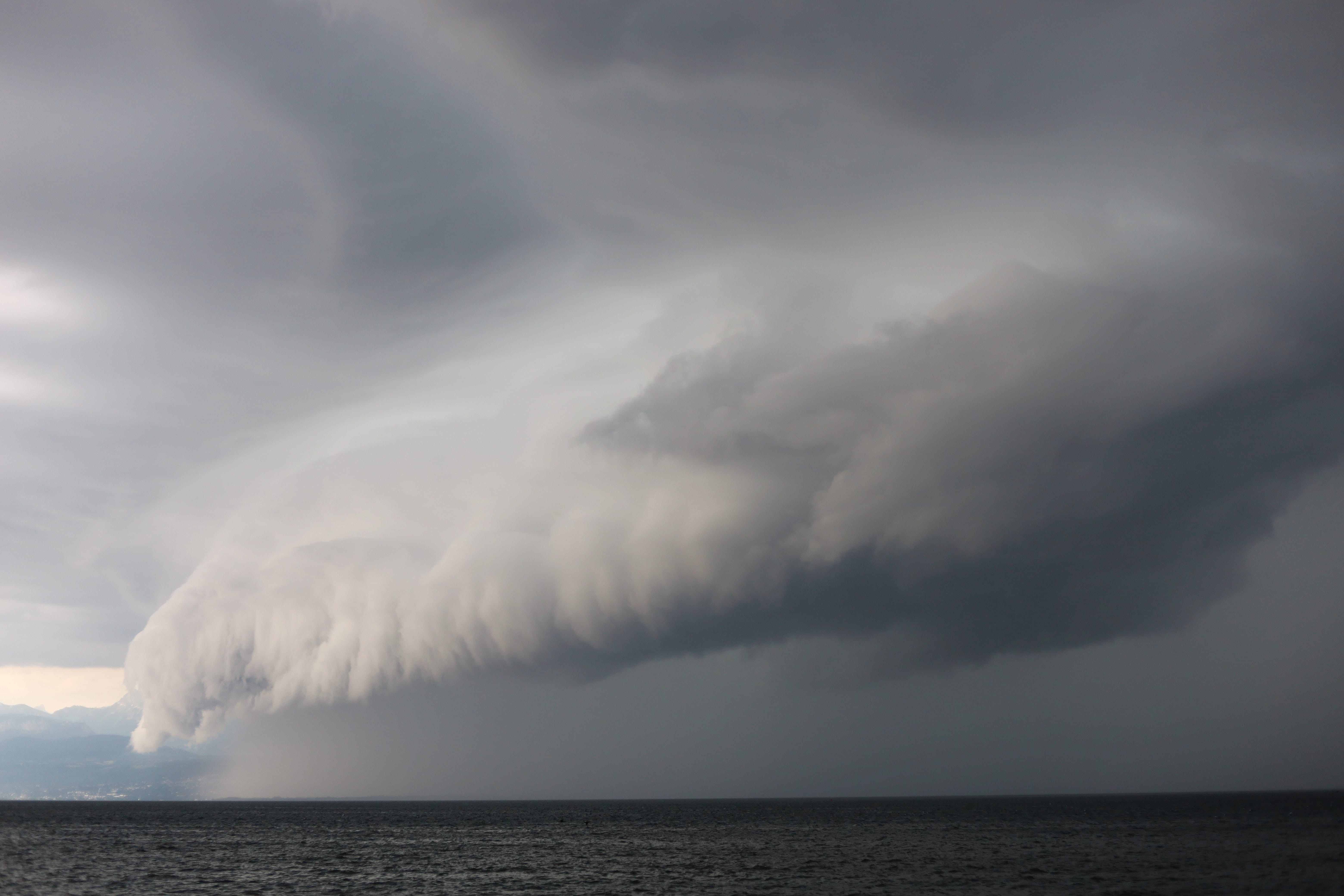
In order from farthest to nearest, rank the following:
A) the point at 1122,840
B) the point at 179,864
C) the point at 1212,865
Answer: the point at 1122,840, the point at 179,864, the point at 1212,865

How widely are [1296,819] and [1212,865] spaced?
369 ft

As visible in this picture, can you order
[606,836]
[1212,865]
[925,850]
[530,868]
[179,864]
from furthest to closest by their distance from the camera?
[606,836] < [925,850] < [179,864] < [530,868] < [1212,865]

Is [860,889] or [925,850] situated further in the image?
[925,850]

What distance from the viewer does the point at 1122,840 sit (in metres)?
142

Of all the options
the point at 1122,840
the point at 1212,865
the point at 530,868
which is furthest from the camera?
the point at 1122,840

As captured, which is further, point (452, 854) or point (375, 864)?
point (452, 854)

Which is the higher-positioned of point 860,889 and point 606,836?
point 860,889

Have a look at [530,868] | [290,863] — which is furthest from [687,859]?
[290,863]

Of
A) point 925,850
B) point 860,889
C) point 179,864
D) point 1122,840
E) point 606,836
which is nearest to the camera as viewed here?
point 860,889

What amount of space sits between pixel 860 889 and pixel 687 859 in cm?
4298

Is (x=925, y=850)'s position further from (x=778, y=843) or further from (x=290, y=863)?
(x=290, y=863)

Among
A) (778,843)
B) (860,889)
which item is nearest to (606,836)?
(778,843)

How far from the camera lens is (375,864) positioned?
380ft

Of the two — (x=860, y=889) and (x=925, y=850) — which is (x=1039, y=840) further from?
(x=860, y=889)
